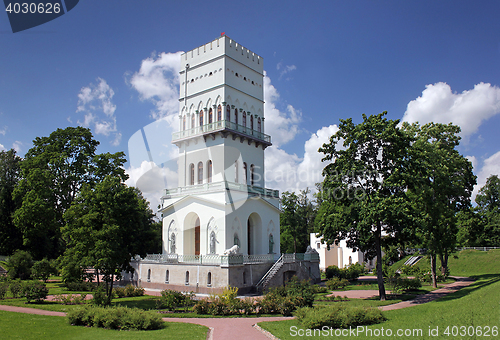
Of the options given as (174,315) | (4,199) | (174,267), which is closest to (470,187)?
(174,267)

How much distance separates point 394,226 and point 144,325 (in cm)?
1456

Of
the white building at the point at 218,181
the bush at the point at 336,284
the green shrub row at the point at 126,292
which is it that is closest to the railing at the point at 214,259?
the white building at the point at 218,181

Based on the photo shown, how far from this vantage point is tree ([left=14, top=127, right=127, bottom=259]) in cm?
3216

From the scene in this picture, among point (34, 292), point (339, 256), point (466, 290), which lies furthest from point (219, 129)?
point (339, 256)

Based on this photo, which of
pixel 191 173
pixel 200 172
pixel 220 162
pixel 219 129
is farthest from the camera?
pixel 191 173

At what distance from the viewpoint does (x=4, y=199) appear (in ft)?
129

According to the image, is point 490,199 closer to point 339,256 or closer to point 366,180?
point 339,256

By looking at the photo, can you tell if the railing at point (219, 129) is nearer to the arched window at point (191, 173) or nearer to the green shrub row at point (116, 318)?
the arched window at point (191, 173)

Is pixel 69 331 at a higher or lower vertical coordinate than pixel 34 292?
lower

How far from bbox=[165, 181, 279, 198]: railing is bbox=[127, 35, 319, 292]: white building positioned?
0.08 metres

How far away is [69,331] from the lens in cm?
1333

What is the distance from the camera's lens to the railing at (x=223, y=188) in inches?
1142

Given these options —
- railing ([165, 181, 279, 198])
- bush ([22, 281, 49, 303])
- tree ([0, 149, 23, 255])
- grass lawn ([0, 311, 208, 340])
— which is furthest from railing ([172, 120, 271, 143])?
grass lawn ([0, 311, 208, 340])

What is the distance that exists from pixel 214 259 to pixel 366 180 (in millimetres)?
11335
